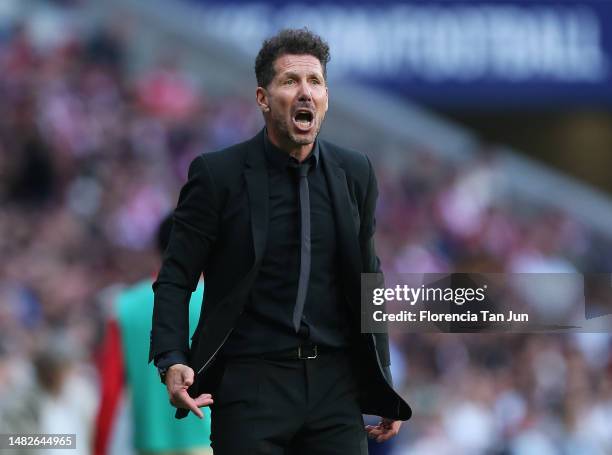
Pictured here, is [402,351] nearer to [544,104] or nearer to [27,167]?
[27,167]

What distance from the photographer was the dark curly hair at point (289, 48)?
4.11m

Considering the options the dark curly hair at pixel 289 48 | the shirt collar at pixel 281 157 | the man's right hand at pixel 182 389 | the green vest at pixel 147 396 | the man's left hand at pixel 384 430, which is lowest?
the man's left hand at pixel 384 430

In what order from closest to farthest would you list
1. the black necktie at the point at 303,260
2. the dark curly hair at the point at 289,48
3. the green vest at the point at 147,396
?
the black necktie at the point at 303,260 → the dark curly hair at the point at 289,48 → the green vest at the point at 147,396

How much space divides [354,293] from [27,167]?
30.2 ft

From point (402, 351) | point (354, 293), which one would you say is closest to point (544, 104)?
point (402, 351)

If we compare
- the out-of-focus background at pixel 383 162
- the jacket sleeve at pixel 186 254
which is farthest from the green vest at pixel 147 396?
the jacket sleeve at pixel 186 254

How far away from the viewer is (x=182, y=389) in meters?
3.85

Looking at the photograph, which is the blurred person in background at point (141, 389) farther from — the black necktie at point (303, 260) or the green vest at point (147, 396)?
the black necktie at point (303, 260)

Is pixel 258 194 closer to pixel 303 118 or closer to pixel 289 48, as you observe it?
pixel 303 118

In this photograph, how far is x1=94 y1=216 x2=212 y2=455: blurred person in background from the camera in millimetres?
5516

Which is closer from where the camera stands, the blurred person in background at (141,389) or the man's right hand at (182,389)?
the man's right hand at (182,389)

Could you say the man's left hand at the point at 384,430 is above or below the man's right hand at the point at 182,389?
below

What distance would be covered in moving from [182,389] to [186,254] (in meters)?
0.42

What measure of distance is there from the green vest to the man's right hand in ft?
5.00
